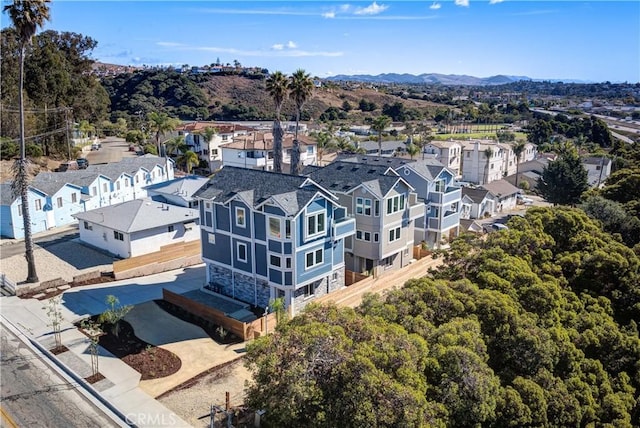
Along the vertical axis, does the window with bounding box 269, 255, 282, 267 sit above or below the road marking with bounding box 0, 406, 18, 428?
above

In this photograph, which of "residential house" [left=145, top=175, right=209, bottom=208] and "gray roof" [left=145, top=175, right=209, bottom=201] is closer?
"residential house" [left=145, top=175, right=209, bottom=208]

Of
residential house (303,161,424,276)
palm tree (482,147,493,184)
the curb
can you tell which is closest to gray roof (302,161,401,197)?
residential house (303,161,424,276)

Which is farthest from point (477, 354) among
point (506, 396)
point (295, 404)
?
point (295, 404)

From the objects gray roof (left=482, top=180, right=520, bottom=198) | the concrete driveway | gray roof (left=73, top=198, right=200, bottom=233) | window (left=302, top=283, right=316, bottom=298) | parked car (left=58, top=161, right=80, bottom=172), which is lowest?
the concrete driveway

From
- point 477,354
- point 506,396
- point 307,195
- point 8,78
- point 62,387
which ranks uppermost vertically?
point 8,78

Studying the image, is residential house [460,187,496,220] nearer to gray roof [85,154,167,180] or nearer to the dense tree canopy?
the dense tree canopy

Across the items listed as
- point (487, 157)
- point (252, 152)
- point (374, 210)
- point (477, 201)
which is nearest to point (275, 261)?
point (374, 210)

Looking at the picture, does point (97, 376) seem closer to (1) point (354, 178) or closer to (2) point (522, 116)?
(1) point (354, 178)
